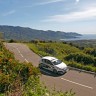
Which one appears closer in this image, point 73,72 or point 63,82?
point 63,82

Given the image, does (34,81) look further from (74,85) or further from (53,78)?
(53,78)

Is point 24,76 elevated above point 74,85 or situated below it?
above

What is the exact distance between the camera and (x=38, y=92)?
9766 millimetres

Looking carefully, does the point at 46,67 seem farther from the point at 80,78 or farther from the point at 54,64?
the point at 80,78

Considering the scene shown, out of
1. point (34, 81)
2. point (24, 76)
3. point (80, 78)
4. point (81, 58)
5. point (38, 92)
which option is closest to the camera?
point (38, 92)

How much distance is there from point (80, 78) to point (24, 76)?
816 centimetres

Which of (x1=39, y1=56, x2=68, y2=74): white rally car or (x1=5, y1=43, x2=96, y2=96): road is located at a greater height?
(x1=39, y1=56, x2=68, y2=74): white rally car

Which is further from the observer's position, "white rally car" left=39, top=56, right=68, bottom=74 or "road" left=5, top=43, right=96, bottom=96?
"white rally car" left=39, top=56, right=68, bottom=74

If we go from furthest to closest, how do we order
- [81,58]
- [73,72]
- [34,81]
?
[81,58]
[73,72]
[34,81]

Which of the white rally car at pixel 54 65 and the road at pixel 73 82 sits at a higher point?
the white rally car at pixel 54 65

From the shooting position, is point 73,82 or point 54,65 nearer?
point 73,82

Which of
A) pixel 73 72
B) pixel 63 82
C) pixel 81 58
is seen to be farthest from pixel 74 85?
pixel 81 58

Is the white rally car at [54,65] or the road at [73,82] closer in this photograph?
the road at [73,82]

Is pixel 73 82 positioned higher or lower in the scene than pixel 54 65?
lower
